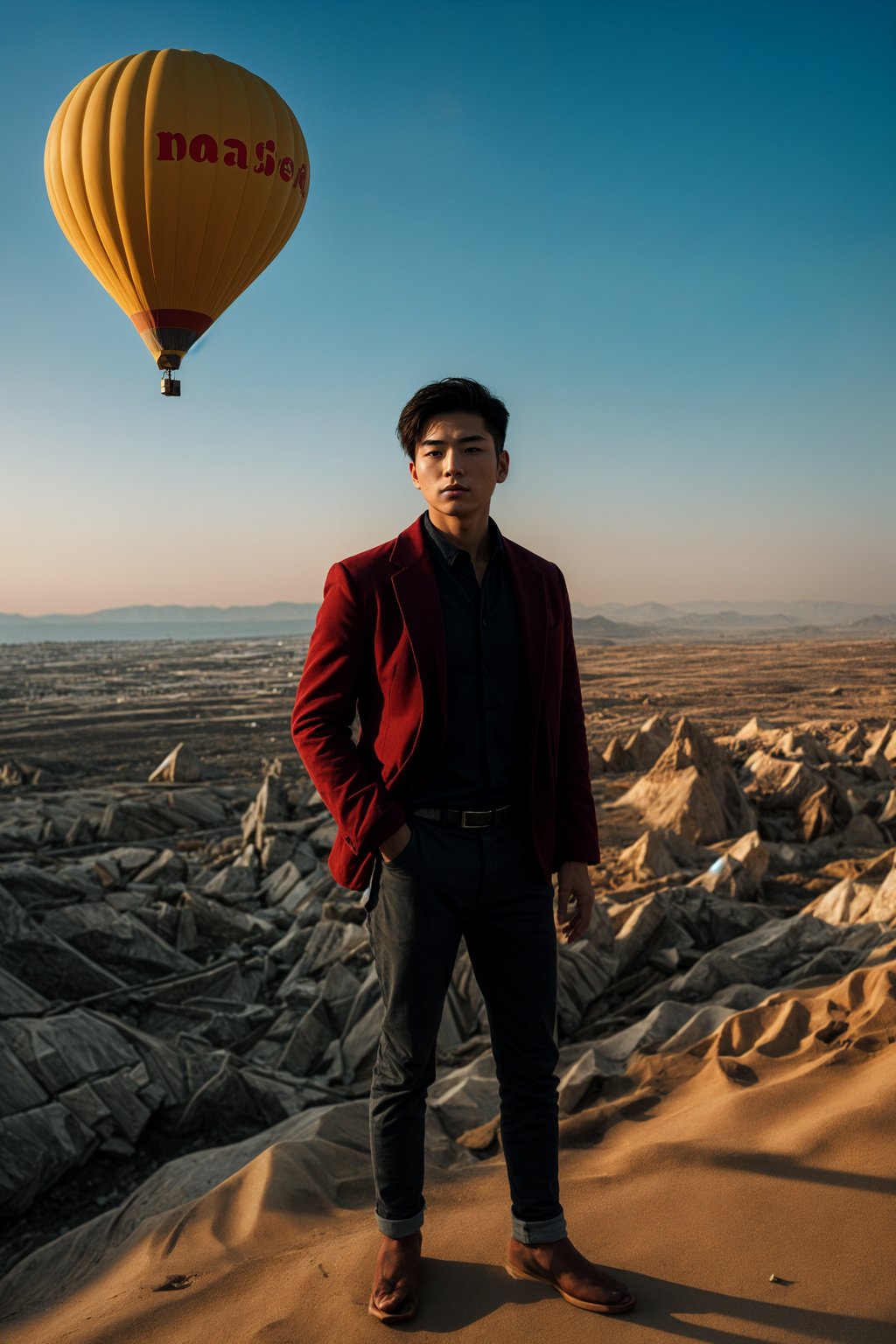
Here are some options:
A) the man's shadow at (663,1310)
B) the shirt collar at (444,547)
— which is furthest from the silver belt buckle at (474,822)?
the man's shadow at (663,1310)

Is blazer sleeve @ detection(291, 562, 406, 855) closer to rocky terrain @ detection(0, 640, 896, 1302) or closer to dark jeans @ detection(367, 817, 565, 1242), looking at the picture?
dark jeans @ detection(367, 817, 565, 1242)

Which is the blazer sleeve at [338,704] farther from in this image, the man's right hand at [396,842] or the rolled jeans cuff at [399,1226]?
the rolled jeans cuff at [399,1226]

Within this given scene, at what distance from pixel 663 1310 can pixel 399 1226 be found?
2.09ft

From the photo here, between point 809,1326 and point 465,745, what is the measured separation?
1475mm

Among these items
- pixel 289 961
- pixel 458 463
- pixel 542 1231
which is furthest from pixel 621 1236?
pixel 289 961

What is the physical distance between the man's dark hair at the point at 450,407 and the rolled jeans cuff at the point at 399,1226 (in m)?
1.93

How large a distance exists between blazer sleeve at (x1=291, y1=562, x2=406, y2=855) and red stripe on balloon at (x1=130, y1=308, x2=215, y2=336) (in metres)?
9.90

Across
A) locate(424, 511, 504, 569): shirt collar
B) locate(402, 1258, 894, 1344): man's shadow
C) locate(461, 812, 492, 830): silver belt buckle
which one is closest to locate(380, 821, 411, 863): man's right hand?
locate(461, 812, 492, 830): silver belt buckle

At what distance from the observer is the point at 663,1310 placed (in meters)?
2.08

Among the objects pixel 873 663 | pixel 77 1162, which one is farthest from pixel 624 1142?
pixel 873 663

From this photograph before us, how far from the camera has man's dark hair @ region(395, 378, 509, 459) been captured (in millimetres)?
2291

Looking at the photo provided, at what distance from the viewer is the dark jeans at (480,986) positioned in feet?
7.22

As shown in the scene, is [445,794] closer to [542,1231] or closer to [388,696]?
[388,696]

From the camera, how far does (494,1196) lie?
2.81 m
